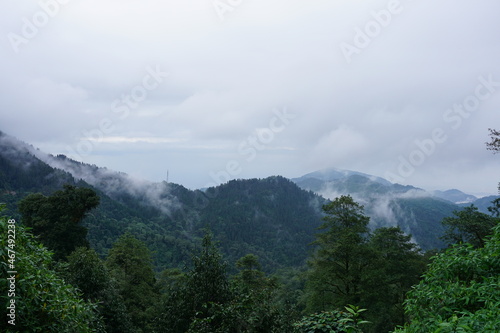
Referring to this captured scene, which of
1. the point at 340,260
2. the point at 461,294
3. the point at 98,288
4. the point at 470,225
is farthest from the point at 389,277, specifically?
the point at 98,288

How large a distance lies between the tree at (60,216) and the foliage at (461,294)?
28.5 m

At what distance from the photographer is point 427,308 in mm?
4570

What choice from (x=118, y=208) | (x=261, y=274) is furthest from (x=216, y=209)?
(x=261, y=274)

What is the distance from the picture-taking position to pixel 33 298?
3645 millimetres

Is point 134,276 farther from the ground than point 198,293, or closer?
closer

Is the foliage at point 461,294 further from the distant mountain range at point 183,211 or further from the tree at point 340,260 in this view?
the distant mountain range at point 183,211

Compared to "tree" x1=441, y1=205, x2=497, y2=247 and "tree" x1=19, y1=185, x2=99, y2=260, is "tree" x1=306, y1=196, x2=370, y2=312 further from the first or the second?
"tree" x1=19, y1=185, x2=99, y2=260

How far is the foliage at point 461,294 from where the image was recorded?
11.3 ft

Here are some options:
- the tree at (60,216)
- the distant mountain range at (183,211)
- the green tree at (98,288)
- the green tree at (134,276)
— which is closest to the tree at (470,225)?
the green tree at (98,288)

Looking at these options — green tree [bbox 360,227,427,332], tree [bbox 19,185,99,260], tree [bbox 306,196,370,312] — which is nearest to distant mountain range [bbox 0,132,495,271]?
tree [bbox 19,185,99,260]

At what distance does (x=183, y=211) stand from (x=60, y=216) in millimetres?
122878

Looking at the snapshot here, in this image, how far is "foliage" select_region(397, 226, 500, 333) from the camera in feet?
11.3

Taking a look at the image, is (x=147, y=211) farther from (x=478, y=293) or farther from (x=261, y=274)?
(x=478, y=293)

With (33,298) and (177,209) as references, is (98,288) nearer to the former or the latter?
(33,298)
